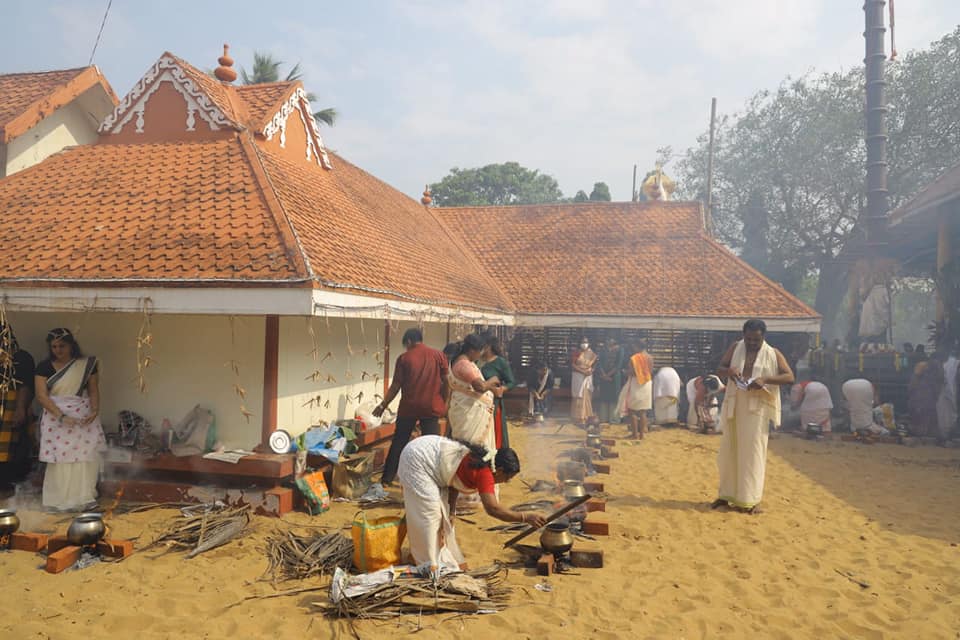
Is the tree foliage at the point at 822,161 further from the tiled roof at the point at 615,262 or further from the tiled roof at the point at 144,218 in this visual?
the tiled roof at the point at 144,218

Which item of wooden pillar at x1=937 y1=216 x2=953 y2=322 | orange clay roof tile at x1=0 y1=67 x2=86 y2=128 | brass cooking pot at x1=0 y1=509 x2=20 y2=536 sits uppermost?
orange clay roof tile at x1=0 y1=67 x2=86 y2=128

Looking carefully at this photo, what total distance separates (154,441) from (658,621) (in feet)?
16.3

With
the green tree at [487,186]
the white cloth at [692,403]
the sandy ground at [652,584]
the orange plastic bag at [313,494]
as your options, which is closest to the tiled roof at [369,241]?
the orange plastic bag at [313,494]

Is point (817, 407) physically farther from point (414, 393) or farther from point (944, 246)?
point (414, 393)

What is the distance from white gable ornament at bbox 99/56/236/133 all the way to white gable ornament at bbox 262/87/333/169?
2.00 feet

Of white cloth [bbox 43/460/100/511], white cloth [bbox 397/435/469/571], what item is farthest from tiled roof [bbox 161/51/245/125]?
white cloth [bbox 397/435/469/571]

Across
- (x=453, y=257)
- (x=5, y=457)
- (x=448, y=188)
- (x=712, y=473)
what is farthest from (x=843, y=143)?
(x=5, y=457)

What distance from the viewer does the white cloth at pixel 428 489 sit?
401cm

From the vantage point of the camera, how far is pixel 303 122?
30.3ft

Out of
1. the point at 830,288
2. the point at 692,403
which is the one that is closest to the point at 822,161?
the point at 830,288

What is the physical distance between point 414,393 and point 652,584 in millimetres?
3009

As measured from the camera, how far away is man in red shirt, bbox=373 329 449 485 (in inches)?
252

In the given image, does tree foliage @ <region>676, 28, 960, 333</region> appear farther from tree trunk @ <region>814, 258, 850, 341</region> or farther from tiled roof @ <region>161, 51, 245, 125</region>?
tiled roof @ <region>161, 51, 245, 125</region>

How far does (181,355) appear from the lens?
636cm
